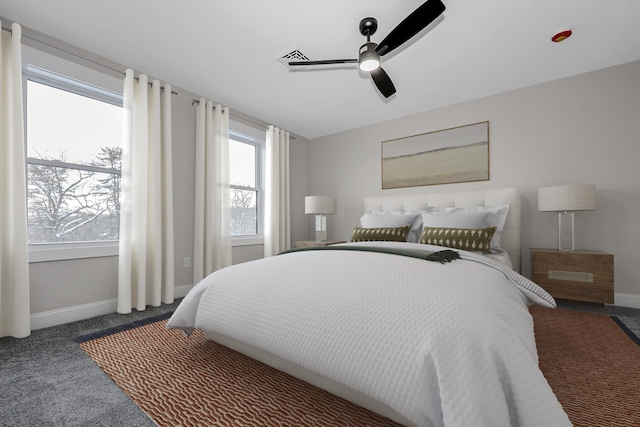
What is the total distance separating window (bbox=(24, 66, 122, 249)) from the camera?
235 cm

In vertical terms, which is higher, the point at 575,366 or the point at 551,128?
the point at 551,128

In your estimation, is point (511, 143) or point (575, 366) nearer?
point (575, 366)

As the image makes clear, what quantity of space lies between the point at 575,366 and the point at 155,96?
151 inches

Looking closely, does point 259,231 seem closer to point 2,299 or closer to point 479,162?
point 2,299

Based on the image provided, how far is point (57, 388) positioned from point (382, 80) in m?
2.80

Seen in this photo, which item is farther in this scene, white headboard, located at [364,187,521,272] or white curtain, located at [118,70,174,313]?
white headboard, located at [364,187,521,272]

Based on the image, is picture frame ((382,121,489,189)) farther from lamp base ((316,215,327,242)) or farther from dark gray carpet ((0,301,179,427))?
dark gray carpet ((0,301,179,427))

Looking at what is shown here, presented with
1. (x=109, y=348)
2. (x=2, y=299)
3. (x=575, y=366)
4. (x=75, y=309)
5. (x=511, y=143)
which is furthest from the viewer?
(x=511, y=143)

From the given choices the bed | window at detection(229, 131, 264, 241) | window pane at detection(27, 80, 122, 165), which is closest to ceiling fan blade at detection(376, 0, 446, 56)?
the bed

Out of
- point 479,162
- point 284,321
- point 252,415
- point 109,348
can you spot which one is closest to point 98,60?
point 109,348

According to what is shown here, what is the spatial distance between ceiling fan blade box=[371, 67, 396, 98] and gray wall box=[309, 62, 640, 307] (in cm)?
157

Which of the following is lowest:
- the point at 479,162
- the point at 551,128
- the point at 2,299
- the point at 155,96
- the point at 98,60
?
the point at 2,299

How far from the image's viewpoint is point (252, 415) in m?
1.19

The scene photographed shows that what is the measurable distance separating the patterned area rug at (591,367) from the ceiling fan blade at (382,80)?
2149 millimetres
